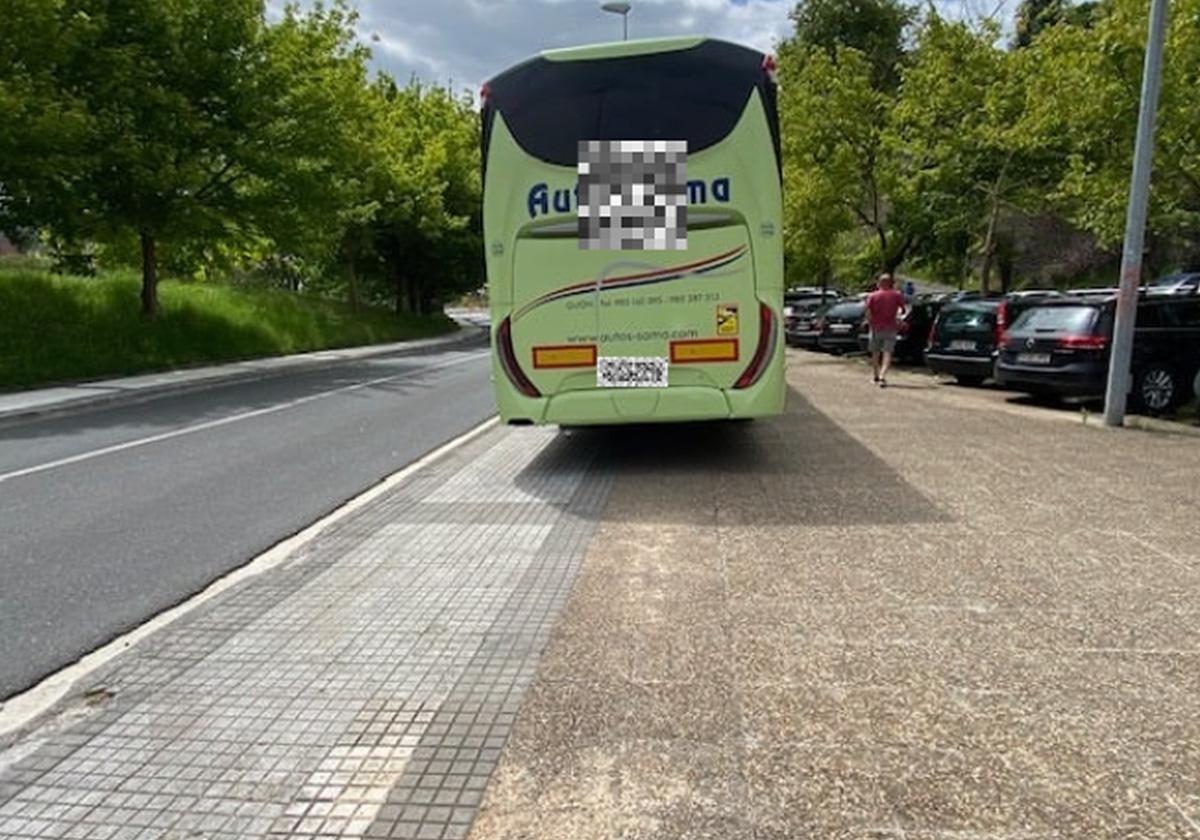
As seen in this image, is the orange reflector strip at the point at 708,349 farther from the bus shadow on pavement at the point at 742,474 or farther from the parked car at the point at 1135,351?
the parked car at the point at 1135,351

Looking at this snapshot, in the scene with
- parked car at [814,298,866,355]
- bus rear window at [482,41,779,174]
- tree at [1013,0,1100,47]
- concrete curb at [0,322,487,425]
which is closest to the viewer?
Answer: bus rear window at [482,41,779,174]

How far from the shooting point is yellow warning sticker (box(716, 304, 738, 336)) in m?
6.70

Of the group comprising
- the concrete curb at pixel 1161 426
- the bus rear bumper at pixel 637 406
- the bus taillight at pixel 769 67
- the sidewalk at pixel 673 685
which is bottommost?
the sidewalk at pixel 673 685

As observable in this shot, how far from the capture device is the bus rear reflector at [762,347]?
6.69 m

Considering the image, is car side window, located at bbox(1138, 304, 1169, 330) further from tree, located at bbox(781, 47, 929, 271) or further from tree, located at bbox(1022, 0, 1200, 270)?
tree, located at bbox(781, 47, 929, 271)

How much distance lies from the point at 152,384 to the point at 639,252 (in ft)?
40.6

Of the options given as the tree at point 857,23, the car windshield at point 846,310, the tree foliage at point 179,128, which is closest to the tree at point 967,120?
the car windshield at point 846,310

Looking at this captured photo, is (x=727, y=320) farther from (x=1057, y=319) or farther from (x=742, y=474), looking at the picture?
(x=1057, y=319)

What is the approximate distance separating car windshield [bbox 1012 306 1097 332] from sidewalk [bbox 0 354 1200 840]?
5193 millimetres

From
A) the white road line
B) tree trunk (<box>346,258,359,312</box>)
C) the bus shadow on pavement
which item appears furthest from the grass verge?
the bus shadow on pavement

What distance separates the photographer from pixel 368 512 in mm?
Result: 6332

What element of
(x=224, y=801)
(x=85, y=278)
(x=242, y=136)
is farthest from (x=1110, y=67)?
(x=85, y=278)

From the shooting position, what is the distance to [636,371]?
22.4 ft

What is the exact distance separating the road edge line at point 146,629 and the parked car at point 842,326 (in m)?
16.0
